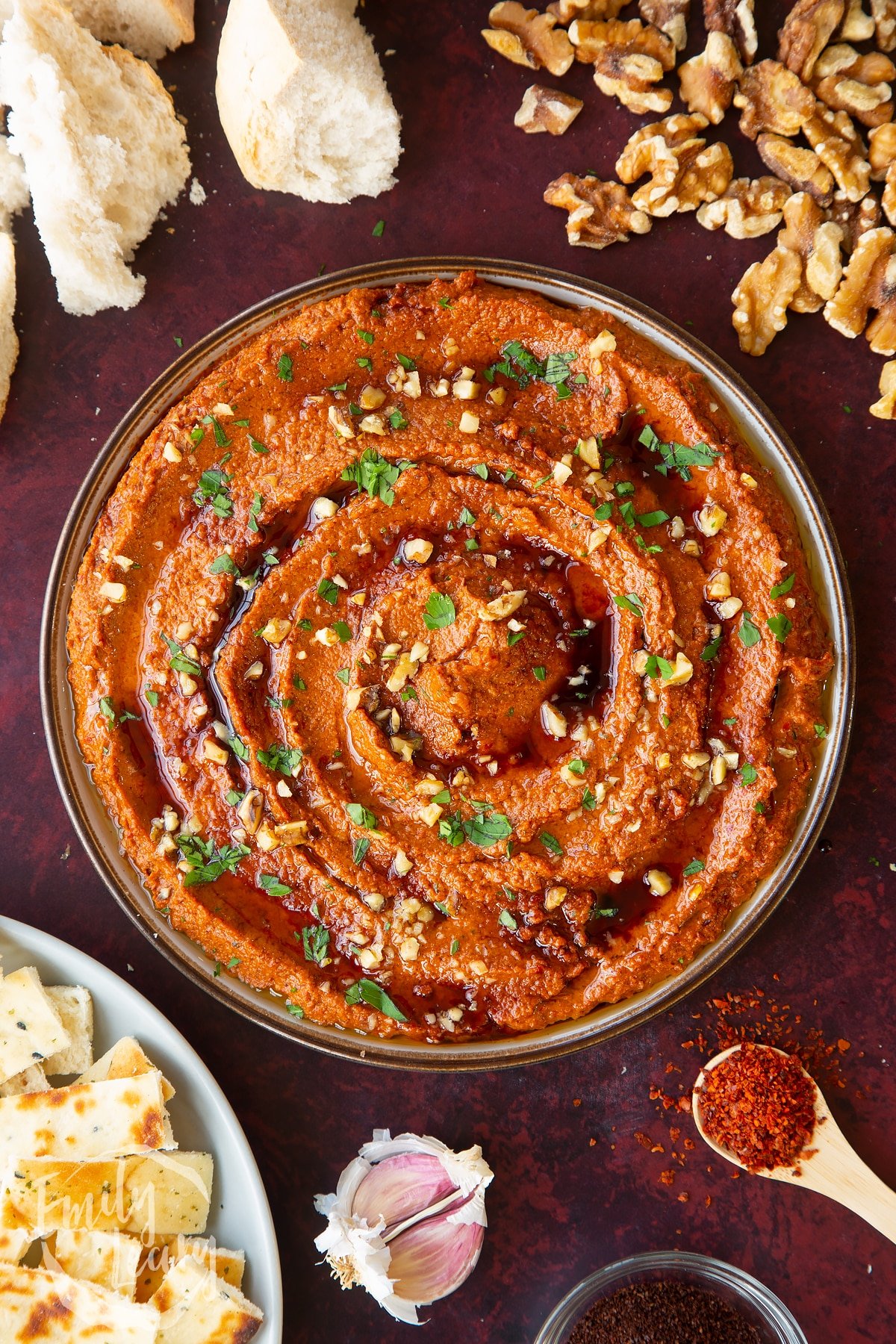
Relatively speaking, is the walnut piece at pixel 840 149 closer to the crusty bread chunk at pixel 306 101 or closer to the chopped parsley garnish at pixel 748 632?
the crusty bread chunk at pixel 306 101

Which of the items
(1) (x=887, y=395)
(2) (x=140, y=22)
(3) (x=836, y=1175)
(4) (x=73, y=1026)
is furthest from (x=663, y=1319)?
(2) (x=140, y=22)

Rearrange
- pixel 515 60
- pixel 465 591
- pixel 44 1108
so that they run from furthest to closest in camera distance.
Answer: pixel 515 60 < pixel 44 1108 < pixel 465 591

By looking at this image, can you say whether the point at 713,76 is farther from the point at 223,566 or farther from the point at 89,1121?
the point at 89,1121

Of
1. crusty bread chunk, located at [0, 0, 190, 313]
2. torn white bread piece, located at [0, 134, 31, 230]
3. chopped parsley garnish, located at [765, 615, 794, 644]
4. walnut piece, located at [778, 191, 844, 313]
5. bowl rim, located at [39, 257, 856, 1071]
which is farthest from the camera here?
torn white bread piece, located at [0, 134, 31, 230]

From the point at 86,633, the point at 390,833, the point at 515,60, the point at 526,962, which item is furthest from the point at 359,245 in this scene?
the point at 526,962

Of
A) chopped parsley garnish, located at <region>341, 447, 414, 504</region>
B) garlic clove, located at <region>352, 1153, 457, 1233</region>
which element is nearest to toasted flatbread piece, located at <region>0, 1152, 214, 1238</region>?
garlic clove, located at <region>352, 1153, 457, 1233</region>

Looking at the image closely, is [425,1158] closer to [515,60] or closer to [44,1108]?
Answer: [44,1108]

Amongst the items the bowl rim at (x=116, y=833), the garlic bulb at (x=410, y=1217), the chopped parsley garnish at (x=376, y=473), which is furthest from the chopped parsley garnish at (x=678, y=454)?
the garlic bulb at (x=410, y=1217)

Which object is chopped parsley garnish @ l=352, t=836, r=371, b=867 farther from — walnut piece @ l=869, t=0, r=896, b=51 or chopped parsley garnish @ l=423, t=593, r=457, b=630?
walnut piece @ l=869, t=0, r=896, b=51
